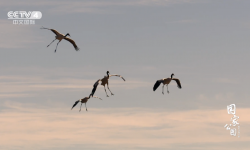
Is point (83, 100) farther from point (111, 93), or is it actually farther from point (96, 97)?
point (111, 93)

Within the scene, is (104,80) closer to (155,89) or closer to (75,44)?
(155,89)

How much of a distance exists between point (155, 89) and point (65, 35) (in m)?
26.6

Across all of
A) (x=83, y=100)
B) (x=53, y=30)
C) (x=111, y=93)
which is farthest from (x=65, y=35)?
(x=111, y=93)

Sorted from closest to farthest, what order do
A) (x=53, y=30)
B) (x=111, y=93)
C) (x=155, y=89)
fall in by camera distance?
(x=111, y=93)
(x=155, y=89)
(x=53, y=30)

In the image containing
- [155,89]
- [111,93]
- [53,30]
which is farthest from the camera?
[53,30]

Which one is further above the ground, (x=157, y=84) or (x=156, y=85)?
(x=157, y=84)

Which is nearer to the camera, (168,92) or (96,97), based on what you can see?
(168,92)

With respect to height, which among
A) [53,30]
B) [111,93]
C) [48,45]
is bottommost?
[111,93]

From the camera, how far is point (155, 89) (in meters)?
108

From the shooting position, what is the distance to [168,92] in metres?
108

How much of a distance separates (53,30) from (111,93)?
24907mm

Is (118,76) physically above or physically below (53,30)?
below

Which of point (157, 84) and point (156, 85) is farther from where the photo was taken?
point (157, 84)

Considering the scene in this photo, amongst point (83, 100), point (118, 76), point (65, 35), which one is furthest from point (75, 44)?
point (118, 76)
